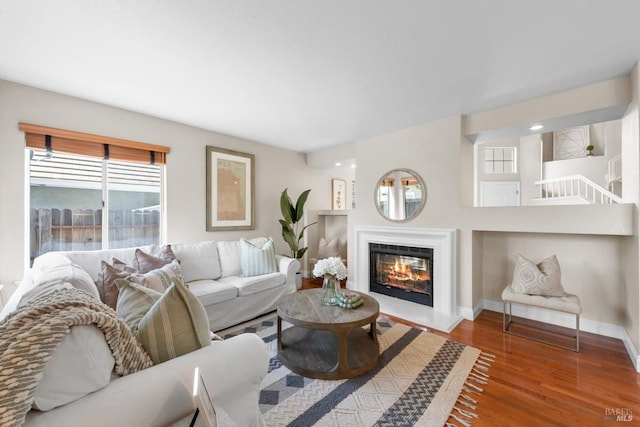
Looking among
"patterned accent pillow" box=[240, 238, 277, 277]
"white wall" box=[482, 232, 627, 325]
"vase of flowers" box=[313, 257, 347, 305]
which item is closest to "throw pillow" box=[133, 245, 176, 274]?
"patterned accent pillow" box=[240, 238, 277, 277]

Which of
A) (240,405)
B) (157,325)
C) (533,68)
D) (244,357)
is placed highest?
(533,68)

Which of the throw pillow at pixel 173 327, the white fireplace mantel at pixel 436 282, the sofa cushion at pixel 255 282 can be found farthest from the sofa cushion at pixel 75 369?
the white fireplace mantel at pixel 436 282

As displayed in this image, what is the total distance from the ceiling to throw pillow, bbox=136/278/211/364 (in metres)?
1.57

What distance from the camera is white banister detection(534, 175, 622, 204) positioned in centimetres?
443

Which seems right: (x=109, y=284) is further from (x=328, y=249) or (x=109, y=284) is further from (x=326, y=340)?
(x=328, y=249)

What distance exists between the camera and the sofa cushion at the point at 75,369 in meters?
0.77

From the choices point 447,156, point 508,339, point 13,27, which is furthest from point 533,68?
point 13,27

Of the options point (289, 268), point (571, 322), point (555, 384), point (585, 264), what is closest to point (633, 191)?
point (585, 264)

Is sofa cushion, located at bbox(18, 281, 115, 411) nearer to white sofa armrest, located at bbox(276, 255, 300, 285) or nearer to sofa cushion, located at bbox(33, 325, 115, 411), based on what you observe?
sofa cushion, located at bbox(33, 325, 115, 411)

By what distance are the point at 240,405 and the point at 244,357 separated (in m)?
0.20

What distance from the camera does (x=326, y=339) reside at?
240cm

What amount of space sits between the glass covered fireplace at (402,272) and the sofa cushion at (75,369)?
3.25 metres

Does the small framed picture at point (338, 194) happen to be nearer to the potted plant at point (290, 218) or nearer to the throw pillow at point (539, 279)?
the potted plant at point (290, 218)

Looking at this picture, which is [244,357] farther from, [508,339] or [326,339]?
[508,339]
